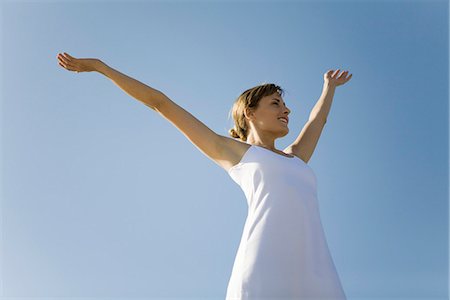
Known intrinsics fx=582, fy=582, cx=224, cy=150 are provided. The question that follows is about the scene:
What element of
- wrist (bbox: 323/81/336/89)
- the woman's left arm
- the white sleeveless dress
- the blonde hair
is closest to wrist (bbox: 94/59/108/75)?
the blonde hair

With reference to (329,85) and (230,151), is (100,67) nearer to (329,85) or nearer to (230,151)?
(230,151)

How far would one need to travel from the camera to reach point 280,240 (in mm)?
4094

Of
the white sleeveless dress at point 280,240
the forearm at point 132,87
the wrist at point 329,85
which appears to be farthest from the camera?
the wrist at point 329,85

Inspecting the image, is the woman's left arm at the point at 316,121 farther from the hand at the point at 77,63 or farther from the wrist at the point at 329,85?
the hand at the point at 77,63

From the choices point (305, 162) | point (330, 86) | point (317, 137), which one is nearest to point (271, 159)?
point (305, 162)

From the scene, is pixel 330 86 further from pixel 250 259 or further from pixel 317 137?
pixel 250 259

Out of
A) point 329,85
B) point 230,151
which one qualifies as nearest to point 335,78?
point 329,85

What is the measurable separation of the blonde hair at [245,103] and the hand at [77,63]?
129 centimetres

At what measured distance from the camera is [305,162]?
511cm

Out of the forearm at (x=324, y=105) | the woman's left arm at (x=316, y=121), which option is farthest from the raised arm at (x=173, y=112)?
the forearm at (x=324, y=105)

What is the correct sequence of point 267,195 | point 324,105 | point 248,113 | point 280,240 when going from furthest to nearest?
point 324,105 → point 248,113 → point 267,195 → point 280,240

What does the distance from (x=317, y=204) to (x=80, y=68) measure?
2.16 meters

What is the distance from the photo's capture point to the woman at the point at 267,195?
13.1 feet

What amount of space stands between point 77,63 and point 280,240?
83.5 inches
